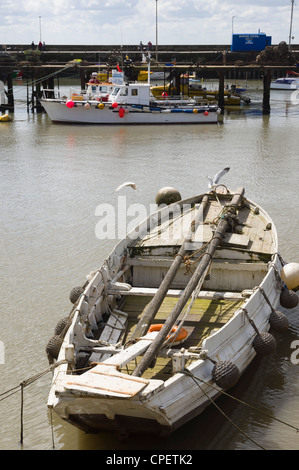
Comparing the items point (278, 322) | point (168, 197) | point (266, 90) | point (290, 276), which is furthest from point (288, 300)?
point (266, 90)

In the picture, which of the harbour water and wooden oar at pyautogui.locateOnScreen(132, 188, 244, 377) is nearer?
wooden oar at pyautogui.locateOnScreen(132, 188, 244, 377)

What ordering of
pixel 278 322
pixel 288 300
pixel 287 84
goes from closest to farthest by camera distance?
pixel 278 322 → pixel 288 300 → pixel 287 84

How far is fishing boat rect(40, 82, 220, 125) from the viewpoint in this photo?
38938 mm

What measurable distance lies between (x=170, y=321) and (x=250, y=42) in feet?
202

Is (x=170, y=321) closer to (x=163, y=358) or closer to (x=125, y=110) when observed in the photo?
(x=163, y=358)

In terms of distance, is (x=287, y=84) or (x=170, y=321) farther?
(x=287, y=84)

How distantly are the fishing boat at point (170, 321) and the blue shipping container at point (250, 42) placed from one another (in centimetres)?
5483

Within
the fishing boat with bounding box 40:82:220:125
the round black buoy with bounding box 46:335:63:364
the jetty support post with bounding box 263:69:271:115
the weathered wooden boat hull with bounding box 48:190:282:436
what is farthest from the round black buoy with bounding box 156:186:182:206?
the jetty support post with bounding box 263:69:271:115

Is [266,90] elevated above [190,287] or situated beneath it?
elevated above

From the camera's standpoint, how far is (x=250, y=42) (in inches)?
2594

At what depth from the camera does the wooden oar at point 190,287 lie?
8.26 meters

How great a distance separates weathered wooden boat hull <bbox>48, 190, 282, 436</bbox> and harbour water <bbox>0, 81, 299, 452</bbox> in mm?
575

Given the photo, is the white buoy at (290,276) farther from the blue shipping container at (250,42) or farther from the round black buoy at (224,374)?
the blue shipping container at (250,42)

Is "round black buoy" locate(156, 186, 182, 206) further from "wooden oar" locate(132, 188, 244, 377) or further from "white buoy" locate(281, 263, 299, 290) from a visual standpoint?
"white buoy" locate(281, 263, 299, 290)
